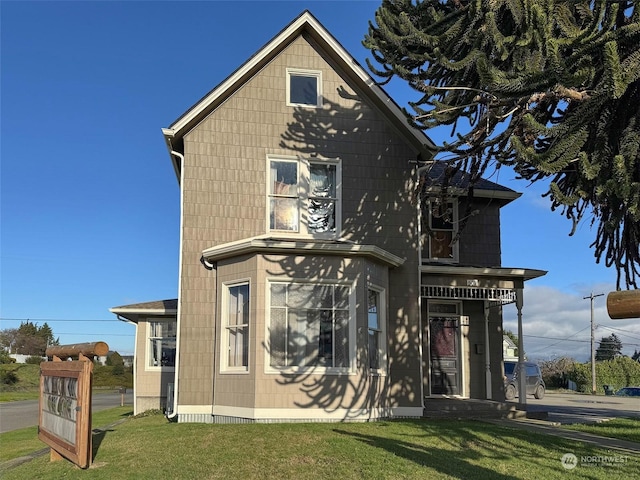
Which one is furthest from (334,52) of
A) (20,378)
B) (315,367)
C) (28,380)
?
(28,380)

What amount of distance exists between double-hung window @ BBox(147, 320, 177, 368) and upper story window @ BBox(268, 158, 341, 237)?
22.6 feet

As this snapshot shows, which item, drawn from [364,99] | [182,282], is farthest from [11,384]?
[364,99]

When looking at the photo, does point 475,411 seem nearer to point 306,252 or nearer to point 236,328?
point 306,252

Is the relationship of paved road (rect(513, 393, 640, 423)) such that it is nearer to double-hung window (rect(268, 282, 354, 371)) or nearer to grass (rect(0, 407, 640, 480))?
grass (rect(0, 407, 640, 480))

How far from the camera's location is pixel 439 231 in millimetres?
17016

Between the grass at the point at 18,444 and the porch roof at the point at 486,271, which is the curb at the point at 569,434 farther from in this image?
the grass at the point at 18,444

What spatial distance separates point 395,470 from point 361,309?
215 inches

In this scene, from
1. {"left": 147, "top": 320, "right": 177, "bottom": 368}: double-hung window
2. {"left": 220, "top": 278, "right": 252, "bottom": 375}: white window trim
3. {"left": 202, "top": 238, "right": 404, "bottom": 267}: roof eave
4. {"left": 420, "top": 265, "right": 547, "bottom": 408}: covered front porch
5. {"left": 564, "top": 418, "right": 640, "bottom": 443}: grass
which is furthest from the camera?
{"left": 147, "top": 320, "right": 177, "bottom": 368}: double-hung window

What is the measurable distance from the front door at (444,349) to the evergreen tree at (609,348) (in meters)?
73.4

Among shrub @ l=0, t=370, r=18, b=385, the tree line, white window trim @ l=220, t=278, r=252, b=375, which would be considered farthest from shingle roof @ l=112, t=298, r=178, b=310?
the tree line

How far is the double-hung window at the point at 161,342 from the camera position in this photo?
62.2 feet

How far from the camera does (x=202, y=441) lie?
988 centimetres

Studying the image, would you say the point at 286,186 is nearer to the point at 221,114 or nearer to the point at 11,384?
the point at 221,114

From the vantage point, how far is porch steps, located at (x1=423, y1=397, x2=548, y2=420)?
1413cm
